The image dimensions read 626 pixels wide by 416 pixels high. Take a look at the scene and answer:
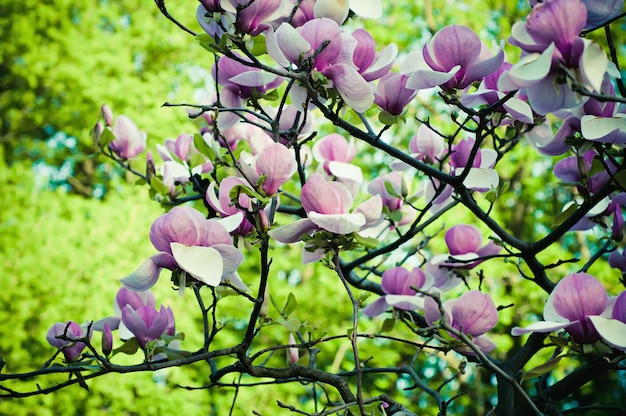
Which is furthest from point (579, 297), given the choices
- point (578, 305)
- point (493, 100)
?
point (493, 100)

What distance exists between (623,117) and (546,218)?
226 inches

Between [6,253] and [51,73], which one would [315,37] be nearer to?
[6,253]

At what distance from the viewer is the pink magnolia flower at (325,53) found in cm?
74

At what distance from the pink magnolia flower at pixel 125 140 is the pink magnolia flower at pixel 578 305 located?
1.03 metres

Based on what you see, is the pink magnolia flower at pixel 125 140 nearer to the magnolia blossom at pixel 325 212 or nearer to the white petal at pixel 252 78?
the white petal at pixel 252 78

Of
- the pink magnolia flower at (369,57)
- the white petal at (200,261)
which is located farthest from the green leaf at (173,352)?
the pink magnolia flower at (369,57)

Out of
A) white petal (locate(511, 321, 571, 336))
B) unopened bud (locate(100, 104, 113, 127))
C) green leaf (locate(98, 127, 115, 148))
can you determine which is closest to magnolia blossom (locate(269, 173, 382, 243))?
white petal (locate(511, 321, 571, 336))

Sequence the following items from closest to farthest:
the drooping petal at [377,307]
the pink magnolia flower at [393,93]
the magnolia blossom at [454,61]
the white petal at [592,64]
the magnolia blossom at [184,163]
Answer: the white petal at [592,64] < the magnolia blossom at [454,61] < the pink magnolia flower at [393,93] < the drooping petal at [377,307] < the magnolia blossom at [184,163]

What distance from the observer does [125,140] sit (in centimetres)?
143

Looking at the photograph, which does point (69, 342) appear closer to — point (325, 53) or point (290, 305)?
point (290, 305)

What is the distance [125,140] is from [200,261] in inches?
32.7

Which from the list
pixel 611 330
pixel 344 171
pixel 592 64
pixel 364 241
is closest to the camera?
pixel 592 64

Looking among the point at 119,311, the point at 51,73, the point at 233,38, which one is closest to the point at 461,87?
the point at 233,38

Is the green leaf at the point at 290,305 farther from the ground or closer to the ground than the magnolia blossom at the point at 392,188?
closer to the ground
